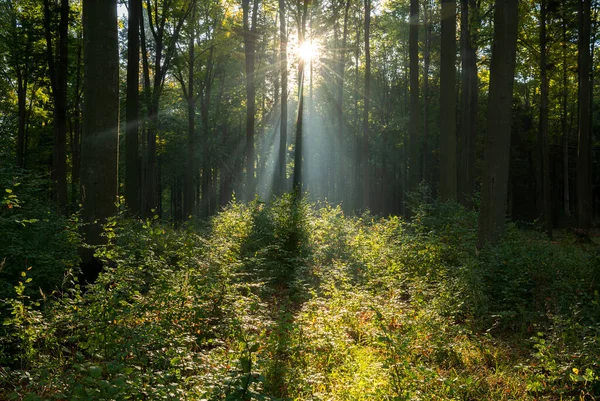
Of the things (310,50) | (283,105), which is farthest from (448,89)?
(310,50)

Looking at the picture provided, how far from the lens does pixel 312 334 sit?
5.46 m

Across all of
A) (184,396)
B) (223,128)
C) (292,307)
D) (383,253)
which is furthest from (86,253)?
(223,128)

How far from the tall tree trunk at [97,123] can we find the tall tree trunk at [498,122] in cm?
820

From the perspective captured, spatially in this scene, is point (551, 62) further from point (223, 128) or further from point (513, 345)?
point (223, 128)

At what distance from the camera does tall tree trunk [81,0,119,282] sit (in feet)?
22.6

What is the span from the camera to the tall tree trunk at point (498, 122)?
32.2ft

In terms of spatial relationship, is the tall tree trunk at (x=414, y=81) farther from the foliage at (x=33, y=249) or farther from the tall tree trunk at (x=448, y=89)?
the foliage at (x=33, y=249)

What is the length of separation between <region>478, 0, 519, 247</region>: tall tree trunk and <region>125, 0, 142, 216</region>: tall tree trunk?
10.5 metres

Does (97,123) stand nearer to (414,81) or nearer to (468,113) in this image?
(414,81)

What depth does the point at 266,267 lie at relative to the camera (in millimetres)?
10445

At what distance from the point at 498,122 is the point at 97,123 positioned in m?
8.71

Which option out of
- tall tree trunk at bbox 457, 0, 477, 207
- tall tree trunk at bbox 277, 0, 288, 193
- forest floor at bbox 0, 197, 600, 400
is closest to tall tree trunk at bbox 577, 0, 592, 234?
tall tree trunk at bbox 457, 0, 477, 207

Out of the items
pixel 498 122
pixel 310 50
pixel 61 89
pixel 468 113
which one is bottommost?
pixel 498 122

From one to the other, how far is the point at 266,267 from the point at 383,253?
9.62ft
